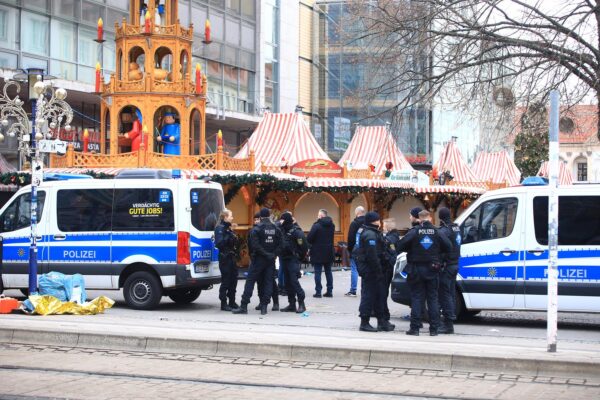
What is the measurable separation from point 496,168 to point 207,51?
57.0 feet

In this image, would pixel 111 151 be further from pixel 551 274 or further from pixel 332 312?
pixel 551 274

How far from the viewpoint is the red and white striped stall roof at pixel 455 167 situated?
44188mm

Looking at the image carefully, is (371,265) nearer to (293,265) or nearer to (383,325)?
(383,325)

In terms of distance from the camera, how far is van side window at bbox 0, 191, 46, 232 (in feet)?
58.9

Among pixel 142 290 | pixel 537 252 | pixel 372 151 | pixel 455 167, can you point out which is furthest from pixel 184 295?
pixel 455 167

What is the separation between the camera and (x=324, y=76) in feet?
185

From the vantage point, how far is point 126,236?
17.3m

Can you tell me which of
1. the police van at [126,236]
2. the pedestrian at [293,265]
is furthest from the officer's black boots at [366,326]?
the police van at [126,236]

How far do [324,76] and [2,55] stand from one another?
26777 mm

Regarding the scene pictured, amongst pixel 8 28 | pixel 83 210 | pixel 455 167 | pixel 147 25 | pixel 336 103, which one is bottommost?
pixel 83 210

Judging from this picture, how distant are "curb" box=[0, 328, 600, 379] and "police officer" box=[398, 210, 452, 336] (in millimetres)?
2273

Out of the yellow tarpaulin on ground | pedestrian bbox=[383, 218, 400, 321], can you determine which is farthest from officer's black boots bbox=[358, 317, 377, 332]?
the yellow tarpaulin on ground

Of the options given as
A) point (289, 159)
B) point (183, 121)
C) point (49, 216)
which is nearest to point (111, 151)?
point (183, 121)

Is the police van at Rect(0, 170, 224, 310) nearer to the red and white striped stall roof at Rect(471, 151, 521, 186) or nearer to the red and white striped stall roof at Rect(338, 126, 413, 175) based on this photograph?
the red and white striped stall roof at Rect(338, 126, 413, 175)
